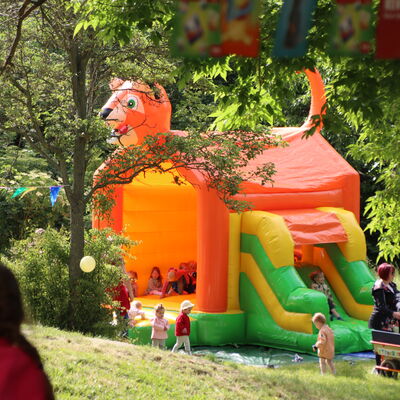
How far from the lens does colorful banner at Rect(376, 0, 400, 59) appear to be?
136 inches

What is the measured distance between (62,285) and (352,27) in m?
5.74

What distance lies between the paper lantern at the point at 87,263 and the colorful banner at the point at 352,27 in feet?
16.7

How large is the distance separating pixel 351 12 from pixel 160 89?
5984 millimetres

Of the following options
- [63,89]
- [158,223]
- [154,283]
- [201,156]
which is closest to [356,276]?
[154,283]

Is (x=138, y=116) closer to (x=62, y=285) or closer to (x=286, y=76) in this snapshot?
(x=62, y=285)

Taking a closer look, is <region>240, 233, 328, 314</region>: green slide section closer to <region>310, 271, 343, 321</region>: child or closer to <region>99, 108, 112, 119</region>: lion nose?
<region>310, 271, 343, 321</region>: child

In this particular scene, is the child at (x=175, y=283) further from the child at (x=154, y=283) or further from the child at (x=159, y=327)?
the child at (x=159, y=327)

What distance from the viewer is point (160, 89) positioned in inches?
372

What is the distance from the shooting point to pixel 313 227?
10.7m

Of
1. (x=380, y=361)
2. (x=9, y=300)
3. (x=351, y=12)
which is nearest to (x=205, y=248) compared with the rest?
(x=380, y=361)

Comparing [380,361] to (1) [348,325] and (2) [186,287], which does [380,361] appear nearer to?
(1) [348,325]

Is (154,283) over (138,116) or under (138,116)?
under

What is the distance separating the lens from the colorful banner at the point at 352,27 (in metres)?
3.60

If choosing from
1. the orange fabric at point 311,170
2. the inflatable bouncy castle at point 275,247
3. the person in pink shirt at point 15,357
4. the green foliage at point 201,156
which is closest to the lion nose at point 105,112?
the inflatable bouncy castle at point 275,247
